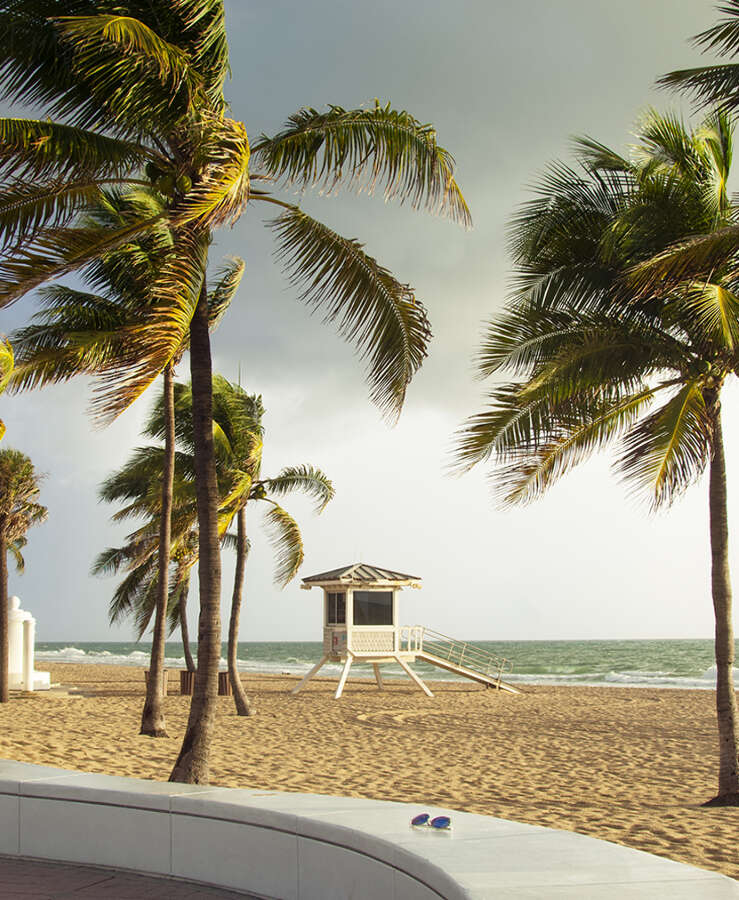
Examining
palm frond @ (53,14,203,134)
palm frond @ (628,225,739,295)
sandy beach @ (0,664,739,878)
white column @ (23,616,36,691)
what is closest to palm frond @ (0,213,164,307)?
palm frond @ (53,14,203,134)

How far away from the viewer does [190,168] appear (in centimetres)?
739

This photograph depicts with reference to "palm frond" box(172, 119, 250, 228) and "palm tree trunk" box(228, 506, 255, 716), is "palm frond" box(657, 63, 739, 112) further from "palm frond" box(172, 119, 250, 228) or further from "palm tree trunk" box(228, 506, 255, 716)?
"palm tree trunk" box(228, 506, 255, 716)

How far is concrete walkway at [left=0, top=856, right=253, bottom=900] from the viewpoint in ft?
14.0

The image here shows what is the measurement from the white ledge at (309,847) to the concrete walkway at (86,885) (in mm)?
57

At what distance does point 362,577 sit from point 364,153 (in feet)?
56.3

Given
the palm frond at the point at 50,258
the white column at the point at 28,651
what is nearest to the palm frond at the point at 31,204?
the palm frond at the point at 50,258

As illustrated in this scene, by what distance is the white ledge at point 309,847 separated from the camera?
10.2ft

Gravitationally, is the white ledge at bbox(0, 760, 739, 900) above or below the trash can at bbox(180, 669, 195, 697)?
above

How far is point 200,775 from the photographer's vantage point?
7.53 metres

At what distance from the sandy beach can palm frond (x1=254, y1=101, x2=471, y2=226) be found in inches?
231

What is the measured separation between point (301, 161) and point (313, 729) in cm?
1150

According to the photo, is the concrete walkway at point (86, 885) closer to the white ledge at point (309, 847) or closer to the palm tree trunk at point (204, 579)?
the white ledge at point (309, 847)

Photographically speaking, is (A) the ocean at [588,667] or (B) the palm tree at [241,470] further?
(A) the ocean at [588,667]

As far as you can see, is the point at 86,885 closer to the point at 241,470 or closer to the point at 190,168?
the point at 190,168
